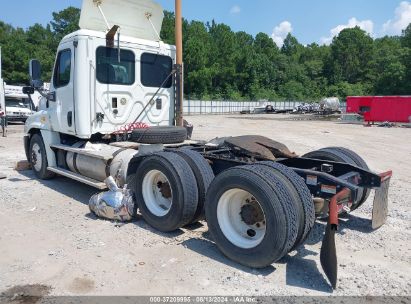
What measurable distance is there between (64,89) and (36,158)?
6.84 feet

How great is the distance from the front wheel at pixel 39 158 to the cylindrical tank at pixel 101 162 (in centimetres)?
96

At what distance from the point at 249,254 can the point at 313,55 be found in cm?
12298

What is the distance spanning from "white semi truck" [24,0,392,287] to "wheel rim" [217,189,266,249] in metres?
0.01

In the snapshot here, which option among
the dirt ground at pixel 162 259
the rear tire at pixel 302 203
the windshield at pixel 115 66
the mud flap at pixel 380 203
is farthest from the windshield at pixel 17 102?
the mud flap at pixel 380 203

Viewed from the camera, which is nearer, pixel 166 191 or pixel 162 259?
pixel 162 259

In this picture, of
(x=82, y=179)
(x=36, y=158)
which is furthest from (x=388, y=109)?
(x=82, y=179)

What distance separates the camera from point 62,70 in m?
7.32

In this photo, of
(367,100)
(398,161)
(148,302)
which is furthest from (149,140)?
(367,100)

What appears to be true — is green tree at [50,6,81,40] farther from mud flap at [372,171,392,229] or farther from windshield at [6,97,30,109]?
mud flap at [372,171,392,229]

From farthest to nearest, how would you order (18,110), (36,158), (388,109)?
(388,109) → (18,110) → (36,158)

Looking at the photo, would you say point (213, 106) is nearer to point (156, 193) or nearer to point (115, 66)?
point (115, 66)

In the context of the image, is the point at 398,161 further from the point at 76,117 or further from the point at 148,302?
the point at 148,302

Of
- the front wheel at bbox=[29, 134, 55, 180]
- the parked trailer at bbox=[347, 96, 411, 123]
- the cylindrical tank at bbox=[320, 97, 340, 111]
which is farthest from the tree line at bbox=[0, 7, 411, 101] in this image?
the front wheel at bbox=[29, 134, 55, 180]

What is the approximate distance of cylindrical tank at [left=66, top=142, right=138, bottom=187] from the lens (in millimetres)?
6324
